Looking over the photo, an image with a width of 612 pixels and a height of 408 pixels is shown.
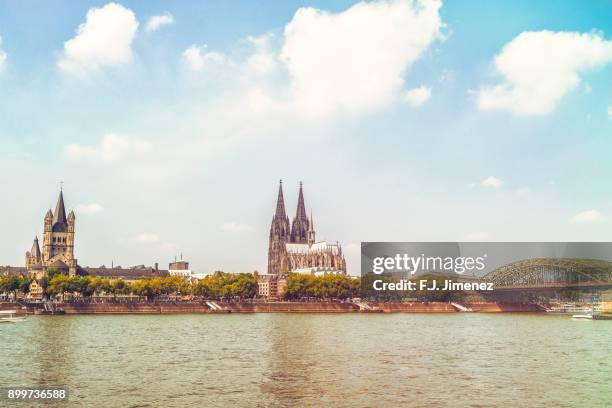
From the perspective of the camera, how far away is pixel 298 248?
604 feet

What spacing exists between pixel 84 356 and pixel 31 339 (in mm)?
12018

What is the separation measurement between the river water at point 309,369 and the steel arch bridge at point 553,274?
58.4 meters

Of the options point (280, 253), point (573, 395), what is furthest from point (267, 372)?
point (280, 253)

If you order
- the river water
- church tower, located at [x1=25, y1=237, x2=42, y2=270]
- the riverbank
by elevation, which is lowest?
the riverbank

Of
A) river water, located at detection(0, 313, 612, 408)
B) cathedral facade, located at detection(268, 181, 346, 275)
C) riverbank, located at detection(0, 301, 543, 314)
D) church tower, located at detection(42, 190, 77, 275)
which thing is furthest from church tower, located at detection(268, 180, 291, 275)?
river water, located at detection(0, 313, 612, 408)

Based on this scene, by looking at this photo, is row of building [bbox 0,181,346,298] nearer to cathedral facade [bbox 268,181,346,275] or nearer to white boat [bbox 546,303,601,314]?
cathedral facade [bbox 268,181,346,275]

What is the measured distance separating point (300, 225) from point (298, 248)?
8.01 metres

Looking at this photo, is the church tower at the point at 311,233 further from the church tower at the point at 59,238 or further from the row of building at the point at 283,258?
the church tower at the point at 59,238

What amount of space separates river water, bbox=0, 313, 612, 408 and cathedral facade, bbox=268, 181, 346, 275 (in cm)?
12582

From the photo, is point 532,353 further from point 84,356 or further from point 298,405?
point 84,356

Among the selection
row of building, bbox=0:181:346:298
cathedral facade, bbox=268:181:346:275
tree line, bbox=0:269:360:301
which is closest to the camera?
tree line, bbox=0:269:360:301

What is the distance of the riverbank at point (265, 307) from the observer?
88188 millimetres

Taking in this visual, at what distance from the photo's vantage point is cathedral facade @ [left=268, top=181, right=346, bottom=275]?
179150 mm

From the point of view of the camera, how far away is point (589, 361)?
37281mm
